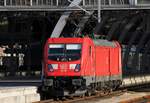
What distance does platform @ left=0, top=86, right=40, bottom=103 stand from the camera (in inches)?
953

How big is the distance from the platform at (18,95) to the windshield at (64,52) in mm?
2091

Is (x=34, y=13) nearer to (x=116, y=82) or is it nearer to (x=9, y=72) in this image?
(x=9, y=72)

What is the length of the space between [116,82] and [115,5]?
119 ft

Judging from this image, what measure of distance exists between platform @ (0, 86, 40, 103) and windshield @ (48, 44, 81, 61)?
209cm

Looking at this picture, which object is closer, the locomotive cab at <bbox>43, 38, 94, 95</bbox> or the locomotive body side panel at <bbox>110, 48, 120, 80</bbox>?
the locomotive cab at <bbox>43, 38, 94, 95</bbox>

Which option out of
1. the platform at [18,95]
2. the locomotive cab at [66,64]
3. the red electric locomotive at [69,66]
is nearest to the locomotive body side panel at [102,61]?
the red electric locomotive at [69,66]

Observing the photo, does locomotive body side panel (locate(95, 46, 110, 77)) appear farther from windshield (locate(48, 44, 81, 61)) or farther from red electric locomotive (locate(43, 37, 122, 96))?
windshield (locate(48, 44, 81, 61))

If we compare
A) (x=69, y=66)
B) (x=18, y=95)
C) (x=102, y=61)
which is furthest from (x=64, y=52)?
(x=102, y=61)

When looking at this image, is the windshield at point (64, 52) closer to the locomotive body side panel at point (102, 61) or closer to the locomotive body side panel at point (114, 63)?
the locomotive body side panel at point (102, 61)

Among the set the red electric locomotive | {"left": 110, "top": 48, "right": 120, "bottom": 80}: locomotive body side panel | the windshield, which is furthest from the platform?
{"left": 110, "top": 48, "right": 120, "bottom": 80}: locomotive body side panel

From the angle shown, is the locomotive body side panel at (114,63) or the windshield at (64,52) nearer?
the windshield at (64,52)

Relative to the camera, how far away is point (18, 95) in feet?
84.0

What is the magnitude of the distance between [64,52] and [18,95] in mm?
4557

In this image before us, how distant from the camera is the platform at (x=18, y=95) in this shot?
79.4 ft
